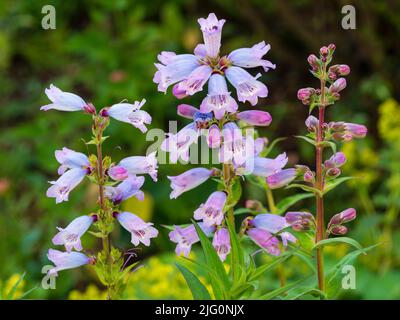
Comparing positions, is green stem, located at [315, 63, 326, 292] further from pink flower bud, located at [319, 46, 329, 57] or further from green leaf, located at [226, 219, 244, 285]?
green leaf, located at [226, 219, 244, 285]

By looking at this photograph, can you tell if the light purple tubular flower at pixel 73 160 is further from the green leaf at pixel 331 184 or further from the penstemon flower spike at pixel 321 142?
the green leaf at pixel 331 184

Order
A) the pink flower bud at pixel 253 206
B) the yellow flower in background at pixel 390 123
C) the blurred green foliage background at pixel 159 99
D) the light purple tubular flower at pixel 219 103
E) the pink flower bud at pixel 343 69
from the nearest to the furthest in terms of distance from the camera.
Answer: the light purple tubular flower at pixel 219 103 → the pink flower bud at pixel 343 69 → the pink flower bud at pixel 253 206 → the yellow flower in background at pixel 390 123 → the blurred green foliage background at pixel 159 99

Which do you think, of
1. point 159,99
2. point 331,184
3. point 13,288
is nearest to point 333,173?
point 331,184

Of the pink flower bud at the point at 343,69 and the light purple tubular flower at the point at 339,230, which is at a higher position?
the pink flower bud at the point at 343,69

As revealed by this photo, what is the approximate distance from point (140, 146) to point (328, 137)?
285 cm

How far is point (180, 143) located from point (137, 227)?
0.68 feet

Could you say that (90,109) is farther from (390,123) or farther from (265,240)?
(390,123)

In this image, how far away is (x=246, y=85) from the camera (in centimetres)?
156

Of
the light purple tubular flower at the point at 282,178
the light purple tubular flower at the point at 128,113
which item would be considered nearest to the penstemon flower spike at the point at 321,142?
the light purple tubular flower at the point at 282,178

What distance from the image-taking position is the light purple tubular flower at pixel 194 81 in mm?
1507

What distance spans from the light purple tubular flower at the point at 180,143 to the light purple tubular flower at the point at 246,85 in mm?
122

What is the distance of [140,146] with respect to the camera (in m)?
4.39
